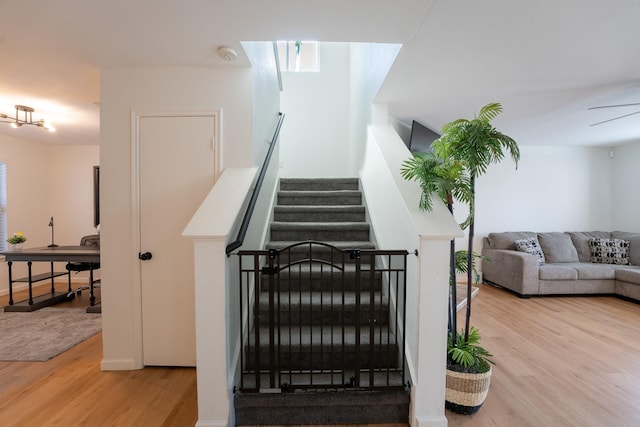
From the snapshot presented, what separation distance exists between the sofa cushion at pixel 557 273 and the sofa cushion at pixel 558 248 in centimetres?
42

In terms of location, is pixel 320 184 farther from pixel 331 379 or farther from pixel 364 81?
pixel 331 379

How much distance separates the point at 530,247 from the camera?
4.80 metres

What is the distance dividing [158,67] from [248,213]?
1456 millimetres

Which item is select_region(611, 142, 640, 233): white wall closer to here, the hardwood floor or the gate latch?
the hardwood floor

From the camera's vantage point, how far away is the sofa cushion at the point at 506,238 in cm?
499

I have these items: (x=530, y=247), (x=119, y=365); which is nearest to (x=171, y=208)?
(x=119, y=365)

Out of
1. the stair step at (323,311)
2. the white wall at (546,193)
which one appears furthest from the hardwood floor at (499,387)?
the white wall at (546,193)

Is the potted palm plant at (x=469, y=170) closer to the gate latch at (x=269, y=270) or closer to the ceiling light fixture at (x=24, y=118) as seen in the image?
the gate latch at (x=269, y=270)

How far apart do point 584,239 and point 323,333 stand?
5398mm

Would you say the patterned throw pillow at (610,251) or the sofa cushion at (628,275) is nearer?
the sofa cushion at (628,275)

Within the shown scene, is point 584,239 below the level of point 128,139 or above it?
below

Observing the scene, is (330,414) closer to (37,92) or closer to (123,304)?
(123,304)

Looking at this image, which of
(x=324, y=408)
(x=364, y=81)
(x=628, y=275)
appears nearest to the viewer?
(x=324, y=408)

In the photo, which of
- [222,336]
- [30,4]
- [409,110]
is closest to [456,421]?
[222,336]
